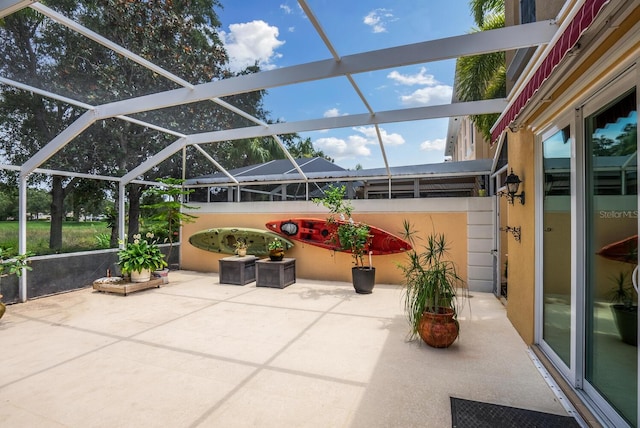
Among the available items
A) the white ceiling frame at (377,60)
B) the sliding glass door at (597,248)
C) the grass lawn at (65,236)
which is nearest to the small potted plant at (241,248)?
the grass lawn at (65,236)

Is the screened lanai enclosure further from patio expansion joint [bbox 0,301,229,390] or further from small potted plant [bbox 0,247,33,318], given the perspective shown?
patio expansion joint [bbox 0,301,229,390]

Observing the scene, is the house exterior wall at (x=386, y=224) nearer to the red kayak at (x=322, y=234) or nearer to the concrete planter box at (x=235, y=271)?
the red kayak at (x=322, y=234)

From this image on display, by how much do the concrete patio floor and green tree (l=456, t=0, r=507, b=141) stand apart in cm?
490

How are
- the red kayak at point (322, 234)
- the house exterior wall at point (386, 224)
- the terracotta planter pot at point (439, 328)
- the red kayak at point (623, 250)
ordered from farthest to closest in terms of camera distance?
the red kayak at point (322, 234), the house exterior wall at point (386, 224), the terracotta planter pot at point (439, 328), the red kayak at point (623, 250)

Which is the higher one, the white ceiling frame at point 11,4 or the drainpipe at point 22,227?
the white ceiling frame at point 11,4

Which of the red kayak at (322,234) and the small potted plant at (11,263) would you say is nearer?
the small potted plant at (11,263)

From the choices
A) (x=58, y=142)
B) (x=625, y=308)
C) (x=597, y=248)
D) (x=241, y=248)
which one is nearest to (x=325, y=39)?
(x=597, y=248)

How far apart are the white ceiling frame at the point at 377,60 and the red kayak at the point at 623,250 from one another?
6.46 feet

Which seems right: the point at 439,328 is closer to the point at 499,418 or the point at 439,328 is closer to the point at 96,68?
the point at 499,418

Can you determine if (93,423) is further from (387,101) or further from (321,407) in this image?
(387,101)

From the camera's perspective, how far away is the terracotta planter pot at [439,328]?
337 centimetres

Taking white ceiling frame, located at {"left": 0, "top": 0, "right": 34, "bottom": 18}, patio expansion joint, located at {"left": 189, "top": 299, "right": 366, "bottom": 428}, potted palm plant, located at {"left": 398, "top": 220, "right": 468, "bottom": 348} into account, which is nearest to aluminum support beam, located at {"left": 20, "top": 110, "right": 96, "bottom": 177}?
white ceiling frame, located at {"left": 0, "top": 0, "right": 34, "bottom": 18}

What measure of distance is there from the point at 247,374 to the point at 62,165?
235 inches

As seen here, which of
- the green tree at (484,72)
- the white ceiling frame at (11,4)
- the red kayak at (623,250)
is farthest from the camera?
the green tree at (484,72)
